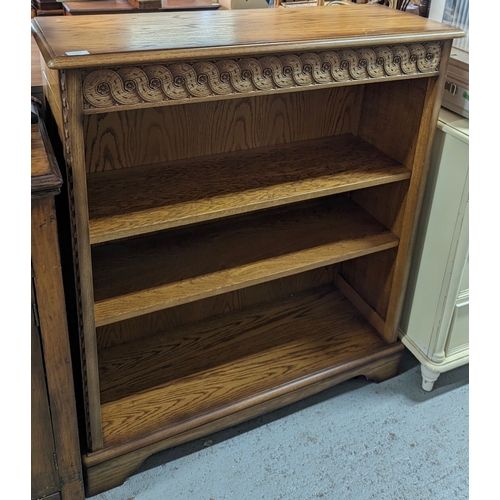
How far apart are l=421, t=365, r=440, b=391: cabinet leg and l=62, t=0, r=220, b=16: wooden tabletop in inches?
57.4

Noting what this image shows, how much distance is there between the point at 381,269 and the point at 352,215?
182mm

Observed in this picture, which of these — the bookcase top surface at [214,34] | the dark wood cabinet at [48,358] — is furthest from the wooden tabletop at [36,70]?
the dark wood cabinet at [48,358]

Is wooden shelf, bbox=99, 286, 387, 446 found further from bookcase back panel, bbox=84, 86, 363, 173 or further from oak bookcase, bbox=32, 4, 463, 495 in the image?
bookcase back panel, bbox=84, 86, 363, 173

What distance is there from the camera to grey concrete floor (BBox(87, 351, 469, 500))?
4.53 feet

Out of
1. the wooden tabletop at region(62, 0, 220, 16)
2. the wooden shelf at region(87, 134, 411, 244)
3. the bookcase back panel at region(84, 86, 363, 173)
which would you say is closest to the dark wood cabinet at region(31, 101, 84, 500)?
the wooden shelf at region(87, 134, 411, 244)

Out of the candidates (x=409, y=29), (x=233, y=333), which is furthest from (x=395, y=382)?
(x=409, y=29)

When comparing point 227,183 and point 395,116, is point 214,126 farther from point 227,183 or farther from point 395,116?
point 395,116

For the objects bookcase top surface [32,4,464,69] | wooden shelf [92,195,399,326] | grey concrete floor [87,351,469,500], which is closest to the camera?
bookcase top surface [32,4,464,69]

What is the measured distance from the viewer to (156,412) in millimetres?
1414

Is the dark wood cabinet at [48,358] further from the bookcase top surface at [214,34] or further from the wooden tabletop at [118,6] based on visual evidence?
the wooden tabletop at [118,6]

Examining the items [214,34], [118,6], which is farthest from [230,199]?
[118,6]

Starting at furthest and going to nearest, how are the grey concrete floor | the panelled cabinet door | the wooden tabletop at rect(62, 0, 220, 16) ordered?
1. the wooden tabletop at rect(62, 0, 220, 16)
2. the grey concrete floor
3. the panelled cabinet door

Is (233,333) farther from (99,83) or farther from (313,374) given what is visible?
(99,83)

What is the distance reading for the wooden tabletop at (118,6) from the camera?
204 centimetres
